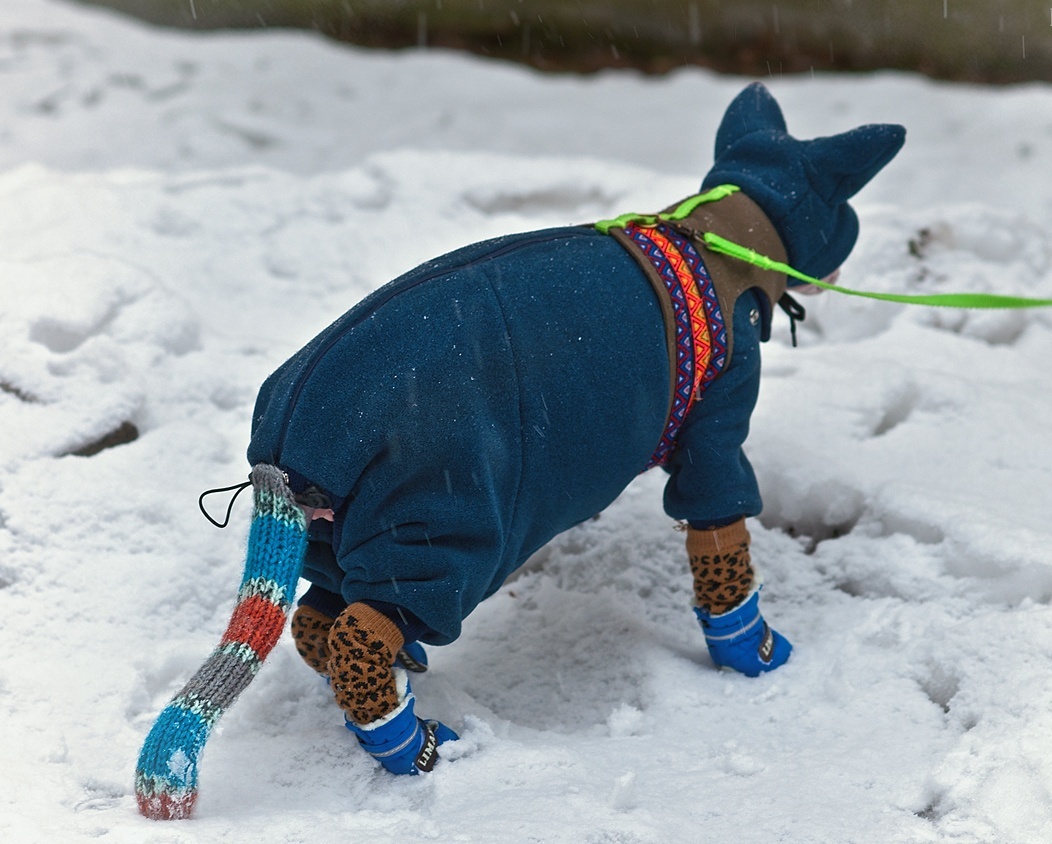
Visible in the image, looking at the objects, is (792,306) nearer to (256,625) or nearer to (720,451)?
(720,451)

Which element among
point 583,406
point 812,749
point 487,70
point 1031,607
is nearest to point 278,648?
point 583,406

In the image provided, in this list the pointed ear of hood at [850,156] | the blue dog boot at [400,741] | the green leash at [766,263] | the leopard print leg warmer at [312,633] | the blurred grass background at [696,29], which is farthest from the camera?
the blurred grass background at [696,29]

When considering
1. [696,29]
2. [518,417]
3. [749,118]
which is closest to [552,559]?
[518,417]

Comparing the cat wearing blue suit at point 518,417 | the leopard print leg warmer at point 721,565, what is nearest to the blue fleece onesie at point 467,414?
the cat wearing blue suit at point 518,417

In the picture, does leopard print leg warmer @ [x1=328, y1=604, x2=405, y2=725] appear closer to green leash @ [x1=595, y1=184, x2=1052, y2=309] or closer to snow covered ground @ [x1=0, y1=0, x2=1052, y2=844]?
snow covered ground @ [x1=0, y1=0, x2=1052, y2=844]

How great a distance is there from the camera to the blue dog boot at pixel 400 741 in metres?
1.83

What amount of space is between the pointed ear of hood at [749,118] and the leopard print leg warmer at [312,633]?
4.33 ft

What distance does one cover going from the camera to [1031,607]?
2.12 metres

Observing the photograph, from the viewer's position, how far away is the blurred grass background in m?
5.71

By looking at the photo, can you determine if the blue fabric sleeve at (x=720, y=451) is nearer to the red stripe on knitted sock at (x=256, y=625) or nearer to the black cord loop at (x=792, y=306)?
the black cord loop at (x=792, y=306)

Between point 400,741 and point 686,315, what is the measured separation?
0.92 meters

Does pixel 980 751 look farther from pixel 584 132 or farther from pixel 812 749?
pixel 584 132

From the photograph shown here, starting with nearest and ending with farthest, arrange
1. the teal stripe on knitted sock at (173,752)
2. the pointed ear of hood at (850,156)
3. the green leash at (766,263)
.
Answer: the teal stripe on knitted sock at (173,752) < the green leash at (766,263) < the pointed ear of hood at (850,156)

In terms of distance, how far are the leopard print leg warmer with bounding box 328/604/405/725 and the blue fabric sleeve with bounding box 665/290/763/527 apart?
67 centimetres
